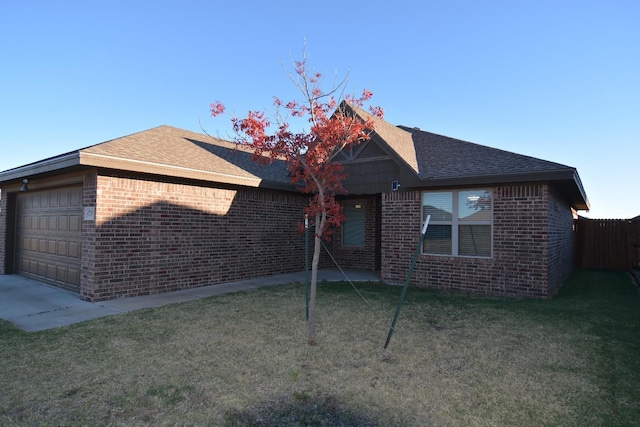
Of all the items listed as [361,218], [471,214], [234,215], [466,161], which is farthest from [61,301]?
[466,161]

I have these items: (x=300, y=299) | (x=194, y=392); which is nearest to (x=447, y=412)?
(x=194, y=392)

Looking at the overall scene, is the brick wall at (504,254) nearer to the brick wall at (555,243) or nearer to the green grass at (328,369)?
the brick wall at (555,243)

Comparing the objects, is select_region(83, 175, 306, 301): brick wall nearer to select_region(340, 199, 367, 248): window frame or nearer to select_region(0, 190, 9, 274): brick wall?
select_region(340, 199, 367, 248): window frame

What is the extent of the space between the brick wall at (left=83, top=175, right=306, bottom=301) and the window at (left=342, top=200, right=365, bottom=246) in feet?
8.41

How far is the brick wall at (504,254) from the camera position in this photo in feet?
28.9

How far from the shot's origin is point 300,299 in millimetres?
8484

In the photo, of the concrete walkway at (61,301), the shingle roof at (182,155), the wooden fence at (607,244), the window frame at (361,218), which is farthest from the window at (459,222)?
the wooden fence at (607,244)

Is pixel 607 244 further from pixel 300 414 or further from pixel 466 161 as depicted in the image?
pixel 300 414

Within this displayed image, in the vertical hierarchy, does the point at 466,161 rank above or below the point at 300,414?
above

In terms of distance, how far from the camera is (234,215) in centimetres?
1103

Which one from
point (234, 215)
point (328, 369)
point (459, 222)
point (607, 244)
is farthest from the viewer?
point (607, 244)

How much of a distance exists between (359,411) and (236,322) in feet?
11.5

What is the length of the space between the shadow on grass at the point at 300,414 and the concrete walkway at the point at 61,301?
4738mm

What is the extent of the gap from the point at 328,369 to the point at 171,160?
6.90 metres
